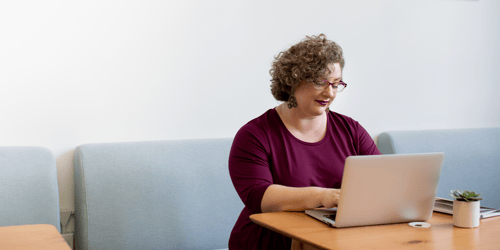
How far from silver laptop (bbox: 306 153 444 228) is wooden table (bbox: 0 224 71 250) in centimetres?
66

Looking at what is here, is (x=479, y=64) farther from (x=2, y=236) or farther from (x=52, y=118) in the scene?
(x=2, y=236)

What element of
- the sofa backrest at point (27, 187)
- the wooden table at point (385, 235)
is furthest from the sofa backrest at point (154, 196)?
the wooden table at point (385, 235)

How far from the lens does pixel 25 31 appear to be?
1.84 meters

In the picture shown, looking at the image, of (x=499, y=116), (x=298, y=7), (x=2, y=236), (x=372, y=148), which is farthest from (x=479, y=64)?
(x=2, y=236)

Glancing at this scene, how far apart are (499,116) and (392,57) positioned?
0.82 meters

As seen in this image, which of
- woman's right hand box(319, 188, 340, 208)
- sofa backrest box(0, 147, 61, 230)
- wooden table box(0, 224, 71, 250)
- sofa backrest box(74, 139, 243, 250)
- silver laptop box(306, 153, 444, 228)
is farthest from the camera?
sofa backrest box(74, 139, 243, 250)

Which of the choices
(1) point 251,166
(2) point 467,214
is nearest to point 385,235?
(2) point 467,214

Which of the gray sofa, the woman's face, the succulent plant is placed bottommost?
the gray sofa

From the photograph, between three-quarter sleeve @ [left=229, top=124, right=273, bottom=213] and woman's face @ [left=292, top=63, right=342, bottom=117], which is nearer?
three-quarter sleeve @ [left=229, top=124, right=273, bottom=213]

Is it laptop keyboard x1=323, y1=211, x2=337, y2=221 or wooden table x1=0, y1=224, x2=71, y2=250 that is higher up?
laptop keyboard x1=323, y1=211, x2=337, y2=221

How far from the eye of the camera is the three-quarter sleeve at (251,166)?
145cm

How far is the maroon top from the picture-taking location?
4.80ft

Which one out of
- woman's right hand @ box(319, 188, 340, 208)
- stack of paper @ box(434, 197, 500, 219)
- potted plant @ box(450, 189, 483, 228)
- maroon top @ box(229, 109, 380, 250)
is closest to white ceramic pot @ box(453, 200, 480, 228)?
potted plant @ box(450, 189, 483, 228)

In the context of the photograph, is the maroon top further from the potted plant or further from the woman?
the potted plant
